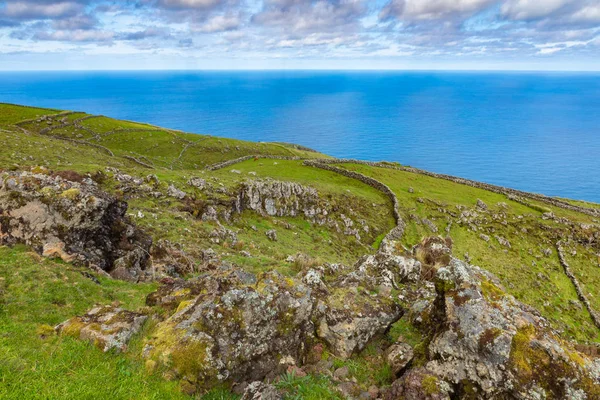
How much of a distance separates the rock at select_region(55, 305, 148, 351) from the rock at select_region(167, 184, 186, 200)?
2676cm

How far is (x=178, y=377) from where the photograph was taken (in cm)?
1042

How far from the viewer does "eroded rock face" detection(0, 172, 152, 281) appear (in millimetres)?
18734

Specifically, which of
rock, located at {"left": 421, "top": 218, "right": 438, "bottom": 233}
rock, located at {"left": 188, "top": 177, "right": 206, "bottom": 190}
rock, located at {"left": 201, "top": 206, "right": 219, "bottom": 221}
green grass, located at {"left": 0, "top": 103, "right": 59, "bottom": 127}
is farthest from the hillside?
green grass, located at {"left": 0, "top": 103, "right": 59, "bottom": 127}

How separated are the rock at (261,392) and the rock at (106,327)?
4.74 metres

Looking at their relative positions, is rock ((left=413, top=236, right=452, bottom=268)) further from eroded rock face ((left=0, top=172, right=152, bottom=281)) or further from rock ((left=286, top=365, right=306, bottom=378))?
eroded rock face ((left=0, top=172, right=152, bottom=281))

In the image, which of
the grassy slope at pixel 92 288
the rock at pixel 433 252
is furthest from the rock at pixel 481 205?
the rock at pixel 433 252

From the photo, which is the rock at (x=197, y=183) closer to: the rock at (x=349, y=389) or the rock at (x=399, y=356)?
the rock at (x=399, y=356)

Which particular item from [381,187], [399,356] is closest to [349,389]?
[399,356]

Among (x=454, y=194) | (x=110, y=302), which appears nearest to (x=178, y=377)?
(x=110, y=302)

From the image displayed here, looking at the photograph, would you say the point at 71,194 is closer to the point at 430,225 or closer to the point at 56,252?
the point at 56,252

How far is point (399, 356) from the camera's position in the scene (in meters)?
12.1

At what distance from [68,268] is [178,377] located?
1107 cm

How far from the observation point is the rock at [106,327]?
37.1 ft

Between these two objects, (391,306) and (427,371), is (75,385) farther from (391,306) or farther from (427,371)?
(391,306)
